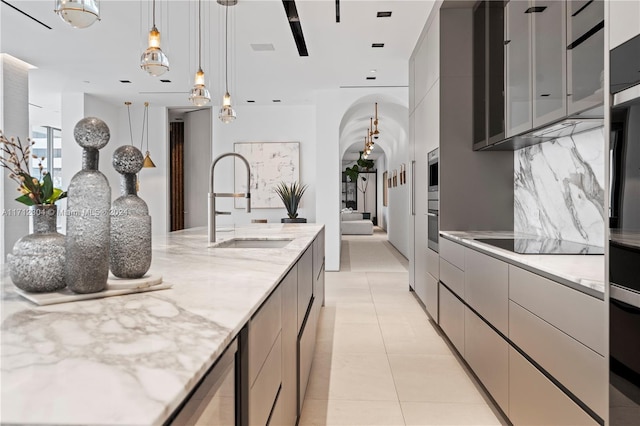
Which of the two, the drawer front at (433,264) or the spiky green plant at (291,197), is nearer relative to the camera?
the drawer front at (433,264)

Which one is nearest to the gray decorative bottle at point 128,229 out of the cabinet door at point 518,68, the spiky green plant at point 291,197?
the cabinet door at point 518,68

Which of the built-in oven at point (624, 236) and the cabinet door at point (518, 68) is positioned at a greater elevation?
the cabinet door at point (518, 68)

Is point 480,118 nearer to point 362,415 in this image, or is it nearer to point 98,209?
point 362,415

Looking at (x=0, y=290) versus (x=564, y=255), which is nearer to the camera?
(x=0, y=290)

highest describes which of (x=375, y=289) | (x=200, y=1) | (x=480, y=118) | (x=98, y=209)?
(x=200, y=1)

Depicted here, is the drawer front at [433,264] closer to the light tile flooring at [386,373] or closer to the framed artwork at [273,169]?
the light tile flooring at [386,373]

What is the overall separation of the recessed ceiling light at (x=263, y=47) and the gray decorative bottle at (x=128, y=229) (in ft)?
14.0

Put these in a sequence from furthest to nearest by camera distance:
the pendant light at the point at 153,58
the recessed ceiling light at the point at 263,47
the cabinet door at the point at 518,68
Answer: the recessed ceiling light at the point at 263,47 → the pendant light at the point at 153,58 → the cabinet door at the point at 518,68

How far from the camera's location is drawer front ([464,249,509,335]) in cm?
208

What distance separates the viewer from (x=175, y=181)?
364 inches

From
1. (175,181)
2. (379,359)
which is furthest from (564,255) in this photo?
(175,181)

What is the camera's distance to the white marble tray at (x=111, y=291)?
0.96 m

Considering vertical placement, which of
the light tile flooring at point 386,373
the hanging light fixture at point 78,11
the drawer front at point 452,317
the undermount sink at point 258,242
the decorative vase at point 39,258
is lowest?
the light tile flooring at point 386,373

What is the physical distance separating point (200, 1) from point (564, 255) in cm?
355
